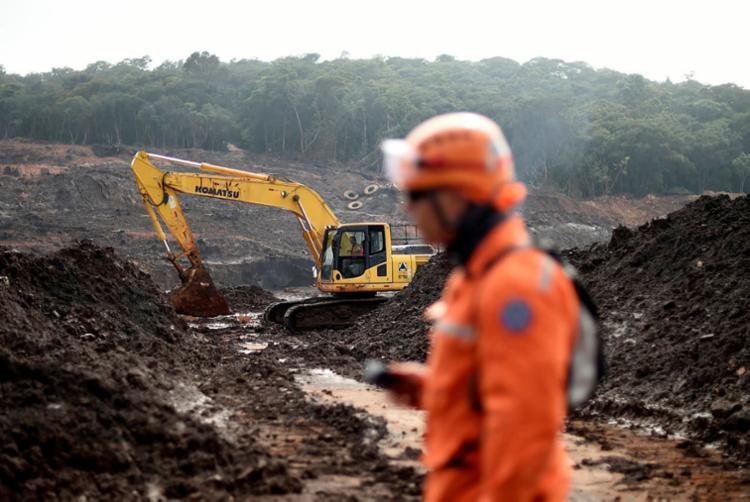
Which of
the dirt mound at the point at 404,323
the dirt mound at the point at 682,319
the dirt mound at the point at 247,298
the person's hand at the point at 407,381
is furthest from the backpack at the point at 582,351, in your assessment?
the dirt mound at the point at 247,298

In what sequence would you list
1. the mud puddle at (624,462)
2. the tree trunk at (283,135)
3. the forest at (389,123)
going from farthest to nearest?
the tree trunk at (283,135) < the forest at (389,123) < the mud puddle at (624,462)

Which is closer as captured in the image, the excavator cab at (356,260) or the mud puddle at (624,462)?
the mud puddle at (624,462)

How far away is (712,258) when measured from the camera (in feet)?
47.8

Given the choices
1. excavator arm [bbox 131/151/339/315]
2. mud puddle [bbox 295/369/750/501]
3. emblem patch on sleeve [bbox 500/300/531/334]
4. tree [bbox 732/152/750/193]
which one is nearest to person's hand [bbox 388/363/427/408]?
emblem patch on sleeve [bbox 500/300/531/334]

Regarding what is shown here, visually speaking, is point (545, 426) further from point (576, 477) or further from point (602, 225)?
point (602, 225)

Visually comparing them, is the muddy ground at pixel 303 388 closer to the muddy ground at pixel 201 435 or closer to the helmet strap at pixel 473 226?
the muddy ground at pixel 201 435

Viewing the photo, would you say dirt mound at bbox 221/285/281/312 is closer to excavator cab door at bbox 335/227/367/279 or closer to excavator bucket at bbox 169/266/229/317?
excavator bucket at bbox 169/266/229/317

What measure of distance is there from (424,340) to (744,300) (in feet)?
19.4

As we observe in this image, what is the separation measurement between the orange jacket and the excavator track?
19.0 m

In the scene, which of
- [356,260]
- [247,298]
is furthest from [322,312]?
[247,298]

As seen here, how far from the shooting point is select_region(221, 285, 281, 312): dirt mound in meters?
29.9

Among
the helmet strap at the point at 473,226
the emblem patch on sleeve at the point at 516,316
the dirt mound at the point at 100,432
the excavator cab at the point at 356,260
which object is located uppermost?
the helmet strap at the point at 473,226

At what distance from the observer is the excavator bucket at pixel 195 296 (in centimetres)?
2406

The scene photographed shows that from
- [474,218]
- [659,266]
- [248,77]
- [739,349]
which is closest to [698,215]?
[659,266]
